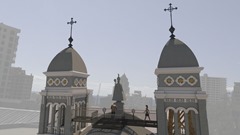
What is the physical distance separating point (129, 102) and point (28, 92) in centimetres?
6940

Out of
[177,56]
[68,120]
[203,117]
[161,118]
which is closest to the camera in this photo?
[203,117]

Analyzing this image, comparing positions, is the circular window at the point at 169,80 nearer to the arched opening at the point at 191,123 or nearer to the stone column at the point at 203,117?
the stone column at the point at 203,117

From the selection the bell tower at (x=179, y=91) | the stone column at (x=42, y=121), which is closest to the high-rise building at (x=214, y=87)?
the bell tower at (x=179, y=91)

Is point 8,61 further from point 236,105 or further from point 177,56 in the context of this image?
point 236,105

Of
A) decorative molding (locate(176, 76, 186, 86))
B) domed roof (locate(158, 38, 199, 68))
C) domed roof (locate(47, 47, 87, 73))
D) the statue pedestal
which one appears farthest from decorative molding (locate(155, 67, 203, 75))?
domed roof (locate(47, 47, 87, 73))

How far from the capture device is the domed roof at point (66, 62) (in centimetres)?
1539

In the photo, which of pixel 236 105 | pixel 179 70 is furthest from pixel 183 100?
pixel 236 105

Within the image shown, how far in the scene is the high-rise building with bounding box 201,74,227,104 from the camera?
573ft

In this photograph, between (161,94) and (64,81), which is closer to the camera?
(161,94)

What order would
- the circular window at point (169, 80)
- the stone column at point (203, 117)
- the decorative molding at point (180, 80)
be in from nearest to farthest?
1. the stone column at point (203, 117)
2. the decorative molding at point (180, 80)
3. the circular window at point (169, 80)

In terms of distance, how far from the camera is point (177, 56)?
12.3 metres

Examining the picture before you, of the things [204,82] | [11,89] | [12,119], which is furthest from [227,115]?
[11,89]

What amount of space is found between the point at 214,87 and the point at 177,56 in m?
191

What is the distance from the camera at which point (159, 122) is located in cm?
1152
